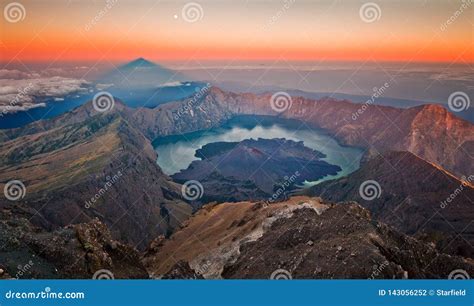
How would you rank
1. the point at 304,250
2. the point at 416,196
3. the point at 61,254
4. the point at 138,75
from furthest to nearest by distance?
the point at 416,196
the point at 138,75
the point at 304,250
the point at 61,254

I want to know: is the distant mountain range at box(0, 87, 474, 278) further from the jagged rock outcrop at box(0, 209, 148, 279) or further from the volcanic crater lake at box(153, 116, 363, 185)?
the volcanic crater lake at box(153, 116, 363, 185)

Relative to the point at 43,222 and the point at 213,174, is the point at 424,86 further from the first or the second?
the point at 43,222

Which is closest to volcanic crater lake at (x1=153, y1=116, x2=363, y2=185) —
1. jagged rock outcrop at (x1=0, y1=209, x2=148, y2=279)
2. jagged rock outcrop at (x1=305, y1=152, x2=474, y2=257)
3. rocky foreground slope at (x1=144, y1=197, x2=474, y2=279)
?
jagged rock outcrop at (x1=305, y1=152, x2=474, y2=257)

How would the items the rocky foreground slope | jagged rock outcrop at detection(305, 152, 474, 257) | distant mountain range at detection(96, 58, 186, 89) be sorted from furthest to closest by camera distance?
jagged rock outcrop at detection(305, 152, 474, 257), distant mountain range at detection(96, 58, 186, 89), the rocky foreground slope

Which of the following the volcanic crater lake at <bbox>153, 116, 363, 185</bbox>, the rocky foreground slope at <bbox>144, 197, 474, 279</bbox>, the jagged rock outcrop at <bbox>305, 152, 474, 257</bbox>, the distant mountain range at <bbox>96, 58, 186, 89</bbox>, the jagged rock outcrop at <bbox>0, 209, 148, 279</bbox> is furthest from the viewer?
the jagged rock outcrop at <bbox>305, 152, 474, 257</bbox>

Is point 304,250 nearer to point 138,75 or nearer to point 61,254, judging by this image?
point 61,254

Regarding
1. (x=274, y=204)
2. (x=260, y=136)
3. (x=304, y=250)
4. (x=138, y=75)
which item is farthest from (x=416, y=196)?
(x=138, y=75)
